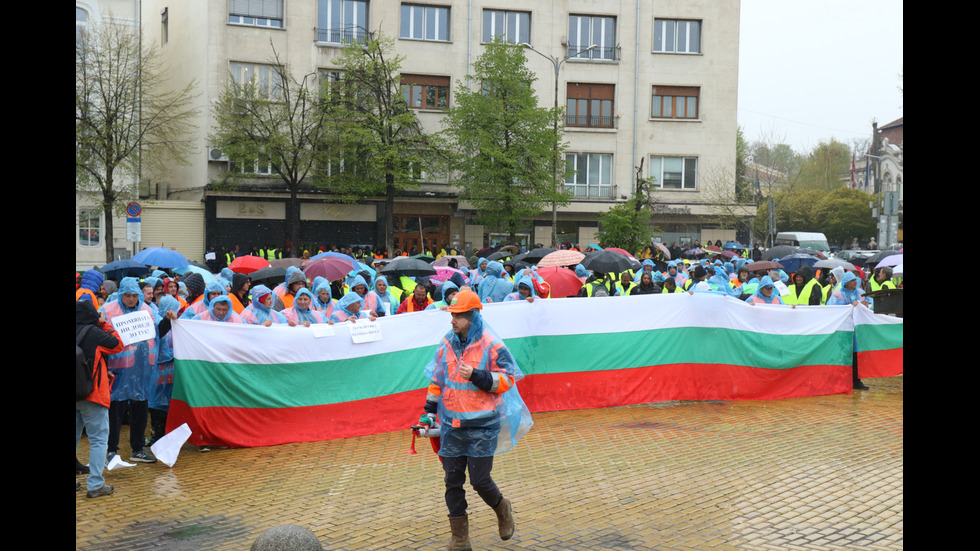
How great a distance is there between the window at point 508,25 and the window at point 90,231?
770 inches

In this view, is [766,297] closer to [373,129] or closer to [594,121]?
[373,129]

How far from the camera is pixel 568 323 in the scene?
11.8 m

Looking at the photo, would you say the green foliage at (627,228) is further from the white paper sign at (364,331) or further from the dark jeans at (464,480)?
the dark jeans at (464,480)

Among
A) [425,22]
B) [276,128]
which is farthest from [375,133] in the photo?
[425,22]

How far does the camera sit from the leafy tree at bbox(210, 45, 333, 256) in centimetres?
3775

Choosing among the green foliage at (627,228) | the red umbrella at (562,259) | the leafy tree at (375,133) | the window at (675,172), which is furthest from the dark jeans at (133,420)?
the window at (675,172)

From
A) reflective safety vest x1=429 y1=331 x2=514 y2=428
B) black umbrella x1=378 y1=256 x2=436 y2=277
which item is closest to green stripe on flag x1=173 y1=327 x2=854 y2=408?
reflective safety vest x1=429 y1=331 x2=514 y2=428

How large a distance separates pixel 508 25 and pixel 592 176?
337 inches

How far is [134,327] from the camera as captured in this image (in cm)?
866

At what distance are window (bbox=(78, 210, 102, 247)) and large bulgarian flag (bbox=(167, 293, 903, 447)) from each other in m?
32.2
